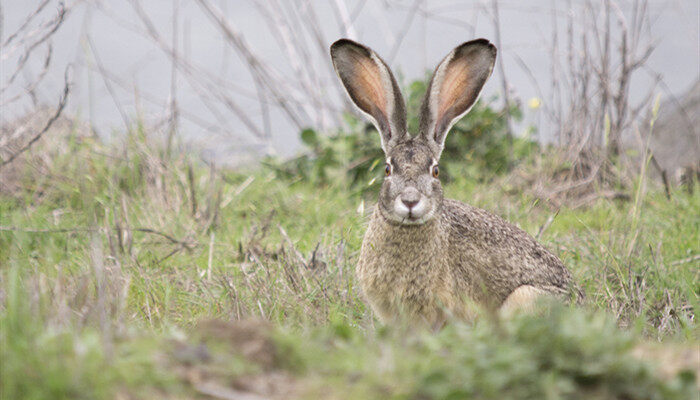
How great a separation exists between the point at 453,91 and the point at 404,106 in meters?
0.46

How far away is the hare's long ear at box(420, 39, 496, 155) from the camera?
4.83 metres

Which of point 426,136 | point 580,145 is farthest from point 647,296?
point 580,145

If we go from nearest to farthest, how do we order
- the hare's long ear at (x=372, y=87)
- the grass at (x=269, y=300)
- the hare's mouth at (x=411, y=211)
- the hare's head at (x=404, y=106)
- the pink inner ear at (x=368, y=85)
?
the grass at (x=269, y=300) → the hare's mouth at (x=411, y=211) → the hare's head at (x=404, y=106) → the hare's long ear at (x=372, y=87) → the pink inner ear at (x=368, y=85)

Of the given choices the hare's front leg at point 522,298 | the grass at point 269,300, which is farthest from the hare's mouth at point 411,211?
the hare's front leg at point 522,298

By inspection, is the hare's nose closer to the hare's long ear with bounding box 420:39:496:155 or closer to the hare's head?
the hare's head

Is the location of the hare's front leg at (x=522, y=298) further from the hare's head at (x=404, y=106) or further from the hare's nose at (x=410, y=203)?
the hare's nose at (x=410, y=203)

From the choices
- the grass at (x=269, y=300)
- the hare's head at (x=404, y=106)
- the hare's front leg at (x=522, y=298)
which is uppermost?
the hare's head at (x=404, y=106)

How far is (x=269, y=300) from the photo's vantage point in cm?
466

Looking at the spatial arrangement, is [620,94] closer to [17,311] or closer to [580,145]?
[580,145]

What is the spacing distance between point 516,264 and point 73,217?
4.19 m

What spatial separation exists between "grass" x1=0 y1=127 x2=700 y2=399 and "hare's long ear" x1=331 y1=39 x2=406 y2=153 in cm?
72

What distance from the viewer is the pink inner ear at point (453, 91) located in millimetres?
4910

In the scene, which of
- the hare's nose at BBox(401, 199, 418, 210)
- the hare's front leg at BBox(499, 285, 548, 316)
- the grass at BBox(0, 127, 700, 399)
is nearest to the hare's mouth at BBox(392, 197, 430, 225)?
the hare's nose at BBox(401, 199, 418, 210)

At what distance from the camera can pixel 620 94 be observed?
28.7 ft
